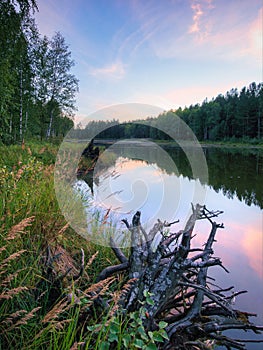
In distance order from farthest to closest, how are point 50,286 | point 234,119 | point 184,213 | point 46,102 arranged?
point 234,119
point 46,102
point 184,213
point 50,286

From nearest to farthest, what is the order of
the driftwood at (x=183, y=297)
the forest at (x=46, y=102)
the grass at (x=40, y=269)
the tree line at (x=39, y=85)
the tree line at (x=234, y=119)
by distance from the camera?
the grass at (x=40, y=269) < the driftwood at (x=183, y=297) < the forest at (x=46, y=102) < the tree line at (x=39, y=85) < the tree line at (x=234, y=119)

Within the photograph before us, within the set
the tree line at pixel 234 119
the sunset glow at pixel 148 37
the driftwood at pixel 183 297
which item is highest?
the tree line at pixel 234 119

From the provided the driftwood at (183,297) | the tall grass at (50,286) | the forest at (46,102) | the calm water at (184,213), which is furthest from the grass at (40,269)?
the forest at (46,102)

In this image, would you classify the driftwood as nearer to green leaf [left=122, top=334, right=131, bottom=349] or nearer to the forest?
green leaf [left=122, top=334, right=131, bottom=349]

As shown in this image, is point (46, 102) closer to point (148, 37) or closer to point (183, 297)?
point (148, 37)

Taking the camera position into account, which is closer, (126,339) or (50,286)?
(126,339)

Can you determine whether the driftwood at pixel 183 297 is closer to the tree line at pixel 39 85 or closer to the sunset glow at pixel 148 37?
the sunset glow at pixel 148 37

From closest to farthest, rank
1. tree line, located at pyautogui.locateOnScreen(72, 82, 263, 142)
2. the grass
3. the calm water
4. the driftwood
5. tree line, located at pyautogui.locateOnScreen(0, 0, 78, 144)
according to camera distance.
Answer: the grass < the driftwood < the calm water < tree line, located at pyautogui.locateOnScreen(0, 0, 78, 144) < tree line, located at pyautogui.locateOnScreen(72, 82, 263, 142)

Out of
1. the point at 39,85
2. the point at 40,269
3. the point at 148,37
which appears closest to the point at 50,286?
the point at 40,269

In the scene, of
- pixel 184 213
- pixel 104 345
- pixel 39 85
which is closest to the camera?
pixel 104 345

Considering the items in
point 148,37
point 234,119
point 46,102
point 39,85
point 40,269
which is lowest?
point 40,269

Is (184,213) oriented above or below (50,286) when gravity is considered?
above

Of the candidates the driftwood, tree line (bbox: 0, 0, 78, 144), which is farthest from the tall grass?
tree line (bbox: 0, 0, 78, 144)

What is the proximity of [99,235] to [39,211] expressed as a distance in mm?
899
